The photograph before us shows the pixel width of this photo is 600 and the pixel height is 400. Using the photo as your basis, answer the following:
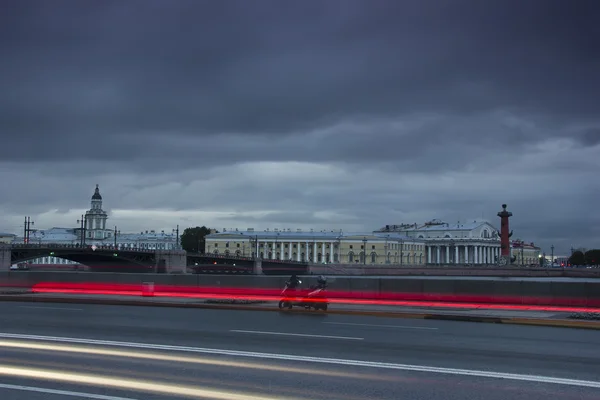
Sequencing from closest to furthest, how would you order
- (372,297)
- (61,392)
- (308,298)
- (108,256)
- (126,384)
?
(61,392), (126,384), (308,298), (372,297), (108,256)

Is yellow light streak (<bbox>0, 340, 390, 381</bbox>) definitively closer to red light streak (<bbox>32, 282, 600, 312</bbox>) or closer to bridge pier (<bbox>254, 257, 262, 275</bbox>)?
red light streak (<bbox>32, 282, 600, 312</bbox>)

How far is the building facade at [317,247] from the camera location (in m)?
193

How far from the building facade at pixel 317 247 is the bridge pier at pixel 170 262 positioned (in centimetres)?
7012

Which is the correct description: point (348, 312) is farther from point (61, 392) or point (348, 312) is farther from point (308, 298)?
point (61, 392)

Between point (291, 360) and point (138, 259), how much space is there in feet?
358

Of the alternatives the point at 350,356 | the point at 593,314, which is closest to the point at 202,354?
the point at 350,356

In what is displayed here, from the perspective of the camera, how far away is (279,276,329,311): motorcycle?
86.4 feet

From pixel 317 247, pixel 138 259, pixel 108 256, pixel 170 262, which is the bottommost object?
pixel 170 262

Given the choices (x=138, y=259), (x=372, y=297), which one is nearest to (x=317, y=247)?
(x=138, y=259)

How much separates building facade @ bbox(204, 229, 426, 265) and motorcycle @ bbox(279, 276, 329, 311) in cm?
16356

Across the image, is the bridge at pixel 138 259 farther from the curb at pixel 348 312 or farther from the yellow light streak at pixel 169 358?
the yellow light streak at pixel 169 358

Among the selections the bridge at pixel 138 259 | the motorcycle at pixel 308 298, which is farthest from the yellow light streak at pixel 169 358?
the bridge at pixel 138 259

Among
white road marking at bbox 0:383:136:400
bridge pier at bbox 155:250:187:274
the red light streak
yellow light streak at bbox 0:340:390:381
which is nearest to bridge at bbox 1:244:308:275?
bridge pier at bbox 155:250:187:274

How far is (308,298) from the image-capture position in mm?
26500
